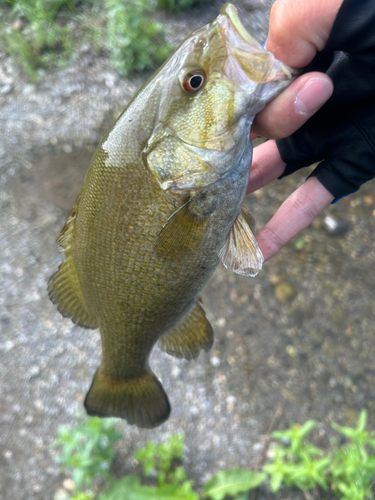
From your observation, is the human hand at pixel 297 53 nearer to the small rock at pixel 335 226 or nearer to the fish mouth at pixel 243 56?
the fish mouth at pixel 243 56

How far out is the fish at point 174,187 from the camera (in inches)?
47.4

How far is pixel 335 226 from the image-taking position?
3154mm

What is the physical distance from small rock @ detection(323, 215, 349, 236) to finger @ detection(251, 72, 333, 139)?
203 cm

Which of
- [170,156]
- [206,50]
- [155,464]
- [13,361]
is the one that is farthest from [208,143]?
[13,361]

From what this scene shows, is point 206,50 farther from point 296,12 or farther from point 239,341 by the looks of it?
point 239,341

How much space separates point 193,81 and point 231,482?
227 cm

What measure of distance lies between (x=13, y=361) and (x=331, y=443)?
2417 millimetres

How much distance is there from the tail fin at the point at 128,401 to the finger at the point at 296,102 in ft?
4.15

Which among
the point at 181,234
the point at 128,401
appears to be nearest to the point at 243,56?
the point at 181,234

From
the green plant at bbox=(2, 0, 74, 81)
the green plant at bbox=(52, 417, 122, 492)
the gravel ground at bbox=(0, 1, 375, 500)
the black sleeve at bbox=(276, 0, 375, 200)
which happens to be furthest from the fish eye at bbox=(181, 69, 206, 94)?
the green plant at bbox=(2, 0, 74, 81)

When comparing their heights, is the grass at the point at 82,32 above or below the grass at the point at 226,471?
above

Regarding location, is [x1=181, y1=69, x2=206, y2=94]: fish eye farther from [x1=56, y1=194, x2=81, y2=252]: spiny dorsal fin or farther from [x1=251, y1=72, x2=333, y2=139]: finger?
[x1=56, y1=194, x2=81, y2=252]: spiny dorsal fin

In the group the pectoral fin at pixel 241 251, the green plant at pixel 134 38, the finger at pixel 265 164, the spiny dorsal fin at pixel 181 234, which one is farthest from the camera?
the green plant at pixel 134 38

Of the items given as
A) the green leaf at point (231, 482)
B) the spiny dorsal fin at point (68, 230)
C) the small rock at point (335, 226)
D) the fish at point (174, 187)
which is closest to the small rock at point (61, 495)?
the green leaf at point (231, 482)
